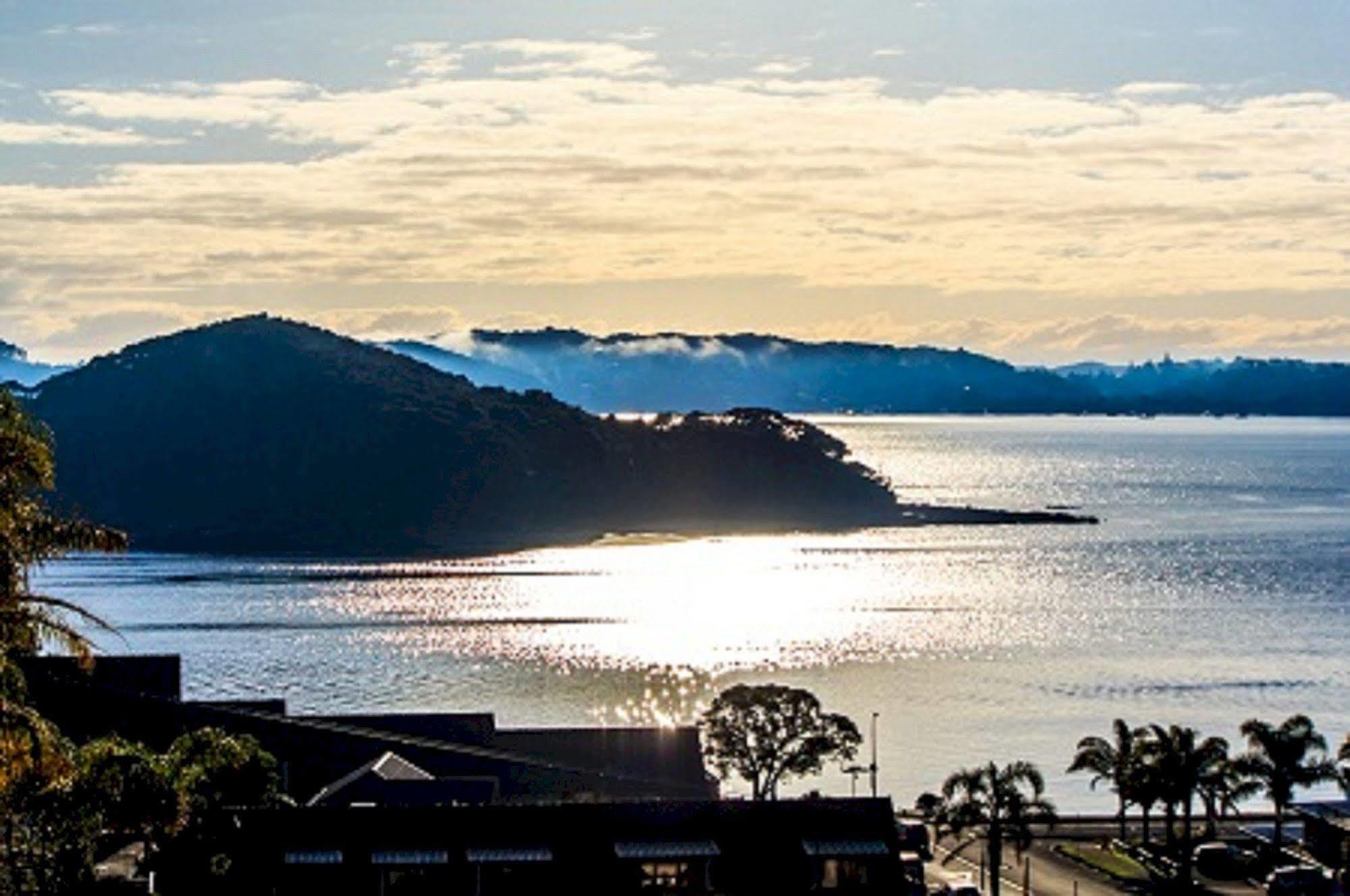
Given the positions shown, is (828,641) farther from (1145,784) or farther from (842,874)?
(842,874)

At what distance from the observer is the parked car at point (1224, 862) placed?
56656mm

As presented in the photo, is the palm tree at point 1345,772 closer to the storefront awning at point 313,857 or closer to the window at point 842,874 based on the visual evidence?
the window at point 842,874

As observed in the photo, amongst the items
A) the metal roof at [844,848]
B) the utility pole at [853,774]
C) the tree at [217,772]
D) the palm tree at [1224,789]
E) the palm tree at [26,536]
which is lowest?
the utility pole at [853,774]

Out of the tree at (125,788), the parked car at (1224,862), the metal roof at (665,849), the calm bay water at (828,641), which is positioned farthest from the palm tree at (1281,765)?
the tree at (125,788)

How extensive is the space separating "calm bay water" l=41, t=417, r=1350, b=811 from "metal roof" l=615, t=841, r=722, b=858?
42850 millimetres

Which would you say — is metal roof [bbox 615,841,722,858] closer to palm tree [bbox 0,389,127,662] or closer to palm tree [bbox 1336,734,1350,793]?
palm tree [bbox 0,389,127,662]

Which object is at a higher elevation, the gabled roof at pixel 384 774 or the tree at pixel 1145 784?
the gabled roof at pixel 384 774

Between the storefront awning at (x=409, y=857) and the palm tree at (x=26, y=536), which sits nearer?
the palm tree at (x=26, y=536)

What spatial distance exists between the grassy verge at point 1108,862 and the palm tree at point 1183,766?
134 centimetres

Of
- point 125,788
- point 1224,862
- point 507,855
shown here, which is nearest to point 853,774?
point 1224,862

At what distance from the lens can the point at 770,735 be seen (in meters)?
66.9

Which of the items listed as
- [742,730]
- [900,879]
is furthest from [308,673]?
[900,879]

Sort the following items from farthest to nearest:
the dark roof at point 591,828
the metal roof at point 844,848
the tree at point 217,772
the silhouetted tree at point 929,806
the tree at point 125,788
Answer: the silhouetted tree at point 929,806 → the dark roof at point 591,828 → the metal roof at point 844,848 → the tree at point 217,772 → the tree at point 125,788

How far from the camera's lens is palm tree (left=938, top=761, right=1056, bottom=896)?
53.4 meters
